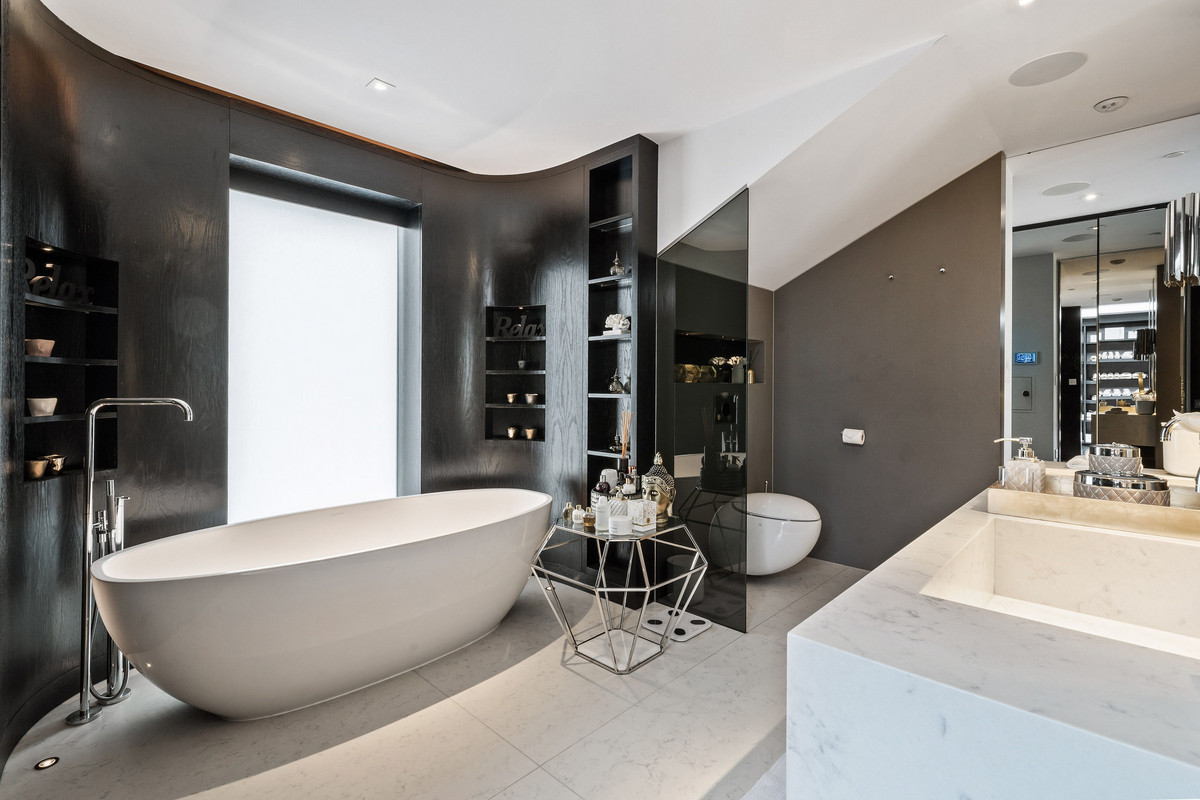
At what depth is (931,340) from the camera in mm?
3156

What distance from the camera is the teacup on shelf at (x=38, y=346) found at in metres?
2.02

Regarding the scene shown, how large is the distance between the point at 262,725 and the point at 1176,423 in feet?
10.3

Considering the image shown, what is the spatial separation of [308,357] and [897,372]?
3.44 metres

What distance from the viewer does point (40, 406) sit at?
6.69 feet

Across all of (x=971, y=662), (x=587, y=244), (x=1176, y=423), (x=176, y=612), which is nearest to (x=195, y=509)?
(x=176, y=612)

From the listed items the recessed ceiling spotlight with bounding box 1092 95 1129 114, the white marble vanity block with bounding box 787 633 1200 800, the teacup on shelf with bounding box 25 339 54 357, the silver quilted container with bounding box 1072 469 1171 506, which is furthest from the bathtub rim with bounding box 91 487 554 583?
the recessed ceiling spotlight with bounding box 1092 95 1129 114

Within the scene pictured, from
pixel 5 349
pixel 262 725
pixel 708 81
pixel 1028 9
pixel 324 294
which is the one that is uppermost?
pixel 708 81

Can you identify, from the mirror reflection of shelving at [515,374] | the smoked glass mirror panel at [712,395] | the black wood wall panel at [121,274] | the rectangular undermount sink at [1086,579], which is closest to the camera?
the rectangular undermount sink at [1086,579]

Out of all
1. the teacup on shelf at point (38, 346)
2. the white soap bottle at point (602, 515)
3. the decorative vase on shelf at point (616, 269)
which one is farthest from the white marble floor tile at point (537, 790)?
the decorative vase on shelf at point (616, 269)

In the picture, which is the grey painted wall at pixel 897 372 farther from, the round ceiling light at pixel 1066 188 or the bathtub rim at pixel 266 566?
the bathtub rim at pixel 266 566

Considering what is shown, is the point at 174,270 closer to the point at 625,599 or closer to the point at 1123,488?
the point at 625,599

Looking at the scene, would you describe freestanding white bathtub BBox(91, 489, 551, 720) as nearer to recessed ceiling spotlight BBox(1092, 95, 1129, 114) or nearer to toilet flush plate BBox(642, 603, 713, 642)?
toilet flush plate BBox(642, 603, 713, 642)

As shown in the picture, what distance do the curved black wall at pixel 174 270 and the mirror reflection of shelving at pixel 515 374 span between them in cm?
10

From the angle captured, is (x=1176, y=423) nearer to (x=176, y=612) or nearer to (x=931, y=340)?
(x=931, y=340)
